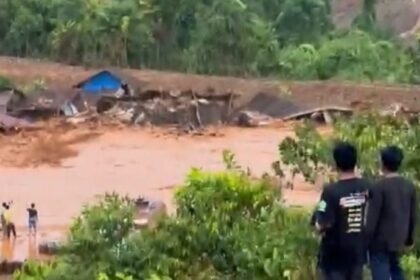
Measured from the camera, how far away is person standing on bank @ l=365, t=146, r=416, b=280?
253 inches

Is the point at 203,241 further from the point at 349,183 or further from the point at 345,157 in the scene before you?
the point at 345,157

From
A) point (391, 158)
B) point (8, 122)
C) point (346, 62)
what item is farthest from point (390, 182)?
point (346, 62)

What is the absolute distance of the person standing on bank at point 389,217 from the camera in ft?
21.1

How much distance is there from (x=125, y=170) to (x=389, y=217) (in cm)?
2162

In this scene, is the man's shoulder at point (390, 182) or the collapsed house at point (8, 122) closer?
the man's shoulder at point (390, 182)

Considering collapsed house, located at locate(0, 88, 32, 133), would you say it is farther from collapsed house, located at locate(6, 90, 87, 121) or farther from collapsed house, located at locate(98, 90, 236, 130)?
collapsed house, located at locate(98, 90, 236, 130)

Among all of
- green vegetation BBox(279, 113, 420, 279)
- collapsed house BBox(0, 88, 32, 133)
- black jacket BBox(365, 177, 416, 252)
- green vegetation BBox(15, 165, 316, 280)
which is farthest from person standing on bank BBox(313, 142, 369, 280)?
collapsed house BBox(0, 88, 32, 133)

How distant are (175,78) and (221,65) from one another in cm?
225

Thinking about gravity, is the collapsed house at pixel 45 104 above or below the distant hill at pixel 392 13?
below

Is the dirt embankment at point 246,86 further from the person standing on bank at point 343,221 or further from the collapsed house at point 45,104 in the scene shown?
the person standing on bank at point 343,221

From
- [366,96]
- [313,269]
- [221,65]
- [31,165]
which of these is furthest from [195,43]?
[313,269]

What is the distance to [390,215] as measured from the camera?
649 cm

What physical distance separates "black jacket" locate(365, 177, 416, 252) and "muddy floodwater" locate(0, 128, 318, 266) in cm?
1274

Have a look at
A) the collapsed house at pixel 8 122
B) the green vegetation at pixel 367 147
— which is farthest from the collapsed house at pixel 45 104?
the green vegetation at pixel 367 147
